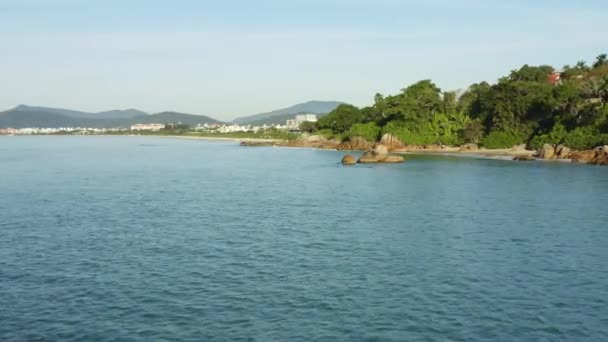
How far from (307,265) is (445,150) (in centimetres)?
10188

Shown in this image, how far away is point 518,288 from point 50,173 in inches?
2840

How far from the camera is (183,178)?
74.1m

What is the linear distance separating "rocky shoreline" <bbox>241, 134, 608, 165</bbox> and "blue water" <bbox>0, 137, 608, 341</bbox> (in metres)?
33.1

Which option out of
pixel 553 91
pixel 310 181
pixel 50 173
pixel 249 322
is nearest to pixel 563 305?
pixel 249 322

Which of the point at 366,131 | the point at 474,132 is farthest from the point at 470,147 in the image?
the point at 366,131

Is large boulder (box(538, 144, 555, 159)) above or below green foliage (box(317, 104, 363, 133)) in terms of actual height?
below

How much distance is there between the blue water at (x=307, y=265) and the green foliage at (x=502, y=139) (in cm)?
5779

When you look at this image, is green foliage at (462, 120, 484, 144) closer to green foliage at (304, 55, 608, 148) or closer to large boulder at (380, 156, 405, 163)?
green foliage at (304, 55, 608, 148)

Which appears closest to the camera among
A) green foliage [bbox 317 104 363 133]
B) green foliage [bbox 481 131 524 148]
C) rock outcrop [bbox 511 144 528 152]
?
rock outcrop [bbox 511 144 528 152]

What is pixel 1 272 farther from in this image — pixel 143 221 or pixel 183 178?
pixel 183 178

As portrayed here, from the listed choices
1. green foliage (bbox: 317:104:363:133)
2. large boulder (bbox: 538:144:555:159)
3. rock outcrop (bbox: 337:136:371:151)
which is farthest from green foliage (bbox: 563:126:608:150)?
green foliage (bbox: 317:104:363:133)

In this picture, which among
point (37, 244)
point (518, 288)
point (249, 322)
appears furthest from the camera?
point (37, 244)

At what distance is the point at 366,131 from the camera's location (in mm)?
146000

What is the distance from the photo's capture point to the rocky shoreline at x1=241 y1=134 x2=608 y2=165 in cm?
8556
